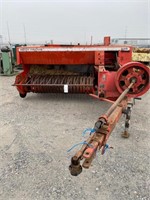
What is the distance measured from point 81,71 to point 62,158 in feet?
9.14

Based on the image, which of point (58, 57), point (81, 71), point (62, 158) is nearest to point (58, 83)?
point (58, 57)

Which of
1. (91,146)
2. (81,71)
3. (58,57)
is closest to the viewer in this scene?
(91,146)

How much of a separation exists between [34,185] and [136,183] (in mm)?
1052

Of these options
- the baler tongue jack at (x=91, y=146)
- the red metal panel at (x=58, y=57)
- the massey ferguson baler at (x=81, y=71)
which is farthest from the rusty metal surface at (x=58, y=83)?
the baler tongue jack at (x=91, y=146)

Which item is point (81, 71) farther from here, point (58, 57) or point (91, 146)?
point (91, 146)

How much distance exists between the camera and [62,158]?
239 centimetres

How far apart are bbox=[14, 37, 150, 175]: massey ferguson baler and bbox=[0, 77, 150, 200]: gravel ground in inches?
19.8

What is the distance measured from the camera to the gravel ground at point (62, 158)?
→ 6.27 ft

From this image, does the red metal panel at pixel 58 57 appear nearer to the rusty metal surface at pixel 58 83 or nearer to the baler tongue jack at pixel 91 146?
the rusty metal surface at pixel 58 83

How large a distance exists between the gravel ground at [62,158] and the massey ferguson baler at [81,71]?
0.50 meters

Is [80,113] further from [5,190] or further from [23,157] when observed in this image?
[5,190]

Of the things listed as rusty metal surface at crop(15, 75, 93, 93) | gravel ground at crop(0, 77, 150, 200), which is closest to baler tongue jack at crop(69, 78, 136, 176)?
gravel ground at crop(0, 77, 150, 200)

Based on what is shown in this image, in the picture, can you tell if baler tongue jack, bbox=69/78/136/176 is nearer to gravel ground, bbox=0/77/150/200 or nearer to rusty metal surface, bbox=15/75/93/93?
gravel ground, bbox=0/77/150/200

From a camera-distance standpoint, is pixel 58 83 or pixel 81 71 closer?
pixel 58 83
